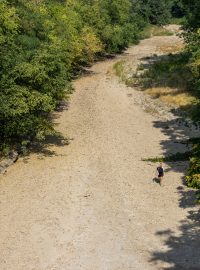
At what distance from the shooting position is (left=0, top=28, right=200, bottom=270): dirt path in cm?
2561

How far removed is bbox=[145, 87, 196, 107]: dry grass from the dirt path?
264 inches

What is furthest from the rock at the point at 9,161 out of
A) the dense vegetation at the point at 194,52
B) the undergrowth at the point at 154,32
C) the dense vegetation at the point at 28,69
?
the undergrowth at the point at 154,32

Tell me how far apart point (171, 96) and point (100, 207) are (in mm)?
29345

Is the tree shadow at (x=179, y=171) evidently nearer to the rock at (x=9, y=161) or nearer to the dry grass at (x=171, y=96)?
the dry grass at (x=171, y=96)

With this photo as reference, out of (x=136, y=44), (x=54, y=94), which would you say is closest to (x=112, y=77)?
(x=54, y=94)

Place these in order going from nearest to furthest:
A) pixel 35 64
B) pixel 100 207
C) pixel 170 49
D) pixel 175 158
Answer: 1. pixel 100 207
2. pixel 175 158
3. pixel 35 64
4. pixel 170 49

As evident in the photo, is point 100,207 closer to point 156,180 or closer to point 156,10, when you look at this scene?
point 156,180

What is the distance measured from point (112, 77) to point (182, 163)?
35323mm

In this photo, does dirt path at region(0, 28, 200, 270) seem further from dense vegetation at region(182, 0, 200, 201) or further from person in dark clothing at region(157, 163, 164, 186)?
dense vegetation at region(182, 0, 200, 201)

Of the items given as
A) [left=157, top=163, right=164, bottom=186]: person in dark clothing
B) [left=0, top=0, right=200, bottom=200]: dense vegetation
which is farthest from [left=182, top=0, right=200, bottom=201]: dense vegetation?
[left=157, top=163, right=164, bottom=186]: person in dark clothing

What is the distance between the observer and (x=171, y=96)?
189 feet

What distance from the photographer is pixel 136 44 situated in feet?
366

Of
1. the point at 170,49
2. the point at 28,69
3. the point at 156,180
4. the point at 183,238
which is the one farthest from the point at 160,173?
the point at 170,49

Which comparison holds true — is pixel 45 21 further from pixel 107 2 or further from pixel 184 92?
pixel 107 2
